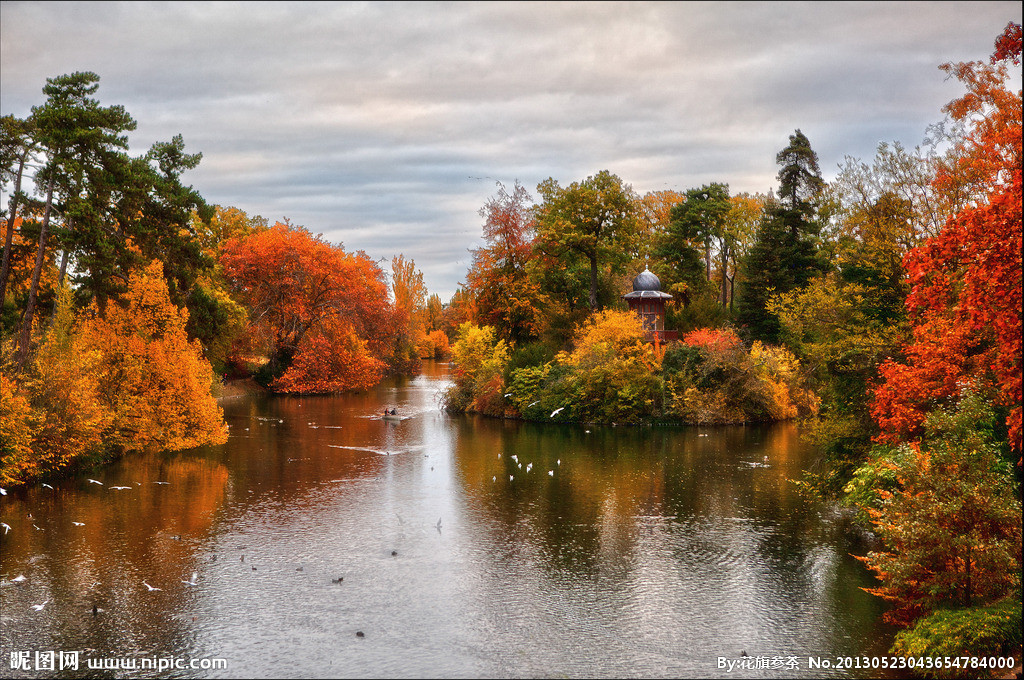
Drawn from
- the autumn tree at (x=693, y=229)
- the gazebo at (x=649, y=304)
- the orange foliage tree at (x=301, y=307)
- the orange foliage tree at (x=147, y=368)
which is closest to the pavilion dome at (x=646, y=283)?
the gazebo at (x=649, y=304)

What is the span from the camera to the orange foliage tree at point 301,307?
70500 mm

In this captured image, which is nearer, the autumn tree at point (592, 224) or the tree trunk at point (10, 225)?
the tree trunk at point (10, 225)

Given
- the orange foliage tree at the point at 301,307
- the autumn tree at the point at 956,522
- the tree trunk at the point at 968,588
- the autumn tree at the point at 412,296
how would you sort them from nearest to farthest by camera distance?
1. the autumn tree at the point at 956,522
2. the tree trunk at the point at 968,588
3. the orange foliage tree at the point at 301,307
4. the autumn tree at the point at 412,296

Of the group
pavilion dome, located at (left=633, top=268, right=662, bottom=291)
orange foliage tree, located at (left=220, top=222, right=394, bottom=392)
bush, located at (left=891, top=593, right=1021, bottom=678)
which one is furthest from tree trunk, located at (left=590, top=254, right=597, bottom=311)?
bush, located at (left=891, top=593, right=1021, bottom=678)

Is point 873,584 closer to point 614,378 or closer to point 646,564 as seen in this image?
point 646,564

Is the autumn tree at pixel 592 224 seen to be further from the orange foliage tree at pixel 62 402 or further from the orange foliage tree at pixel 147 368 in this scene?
the orange foliage tree at pixel 62 402

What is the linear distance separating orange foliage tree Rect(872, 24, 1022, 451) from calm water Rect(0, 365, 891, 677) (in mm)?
5843

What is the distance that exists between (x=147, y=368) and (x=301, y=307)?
35383 millimetres

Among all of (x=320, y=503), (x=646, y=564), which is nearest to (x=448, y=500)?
(x=320, y=503)

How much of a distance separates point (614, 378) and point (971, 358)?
33.7 m

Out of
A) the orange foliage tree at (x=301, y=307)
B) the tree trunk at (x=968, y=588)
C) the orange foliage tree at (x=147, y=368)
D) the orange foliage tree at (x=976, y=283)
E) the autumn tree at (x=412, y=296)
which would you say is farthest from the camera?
the autumn tree at (x=412, y=296)

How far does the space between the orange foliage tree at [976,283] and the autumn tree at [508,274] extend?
37.1 m

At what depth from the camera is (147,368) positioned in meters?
37.5

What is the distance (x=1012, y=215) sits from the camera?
542 inches
